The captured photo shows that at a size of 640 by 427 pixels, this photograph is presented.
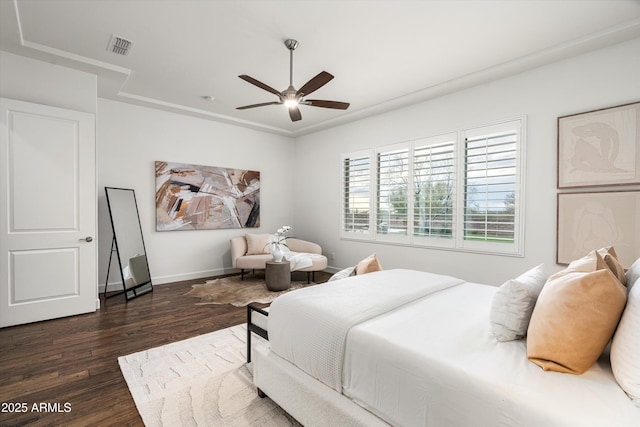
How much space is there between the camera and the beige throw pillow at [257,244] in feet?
18.6

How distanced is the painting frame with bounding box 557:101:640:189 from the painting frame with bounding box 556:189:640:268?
14 cm

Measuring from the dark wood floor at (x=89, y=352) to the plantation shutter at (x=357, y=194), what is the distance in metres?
2.62

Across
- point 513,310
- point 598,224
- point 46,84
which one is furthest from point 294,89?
point 598,224

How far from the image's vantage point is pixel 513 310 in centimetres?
146

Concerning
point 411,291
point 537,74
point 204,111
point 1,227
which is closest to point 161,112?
point 204,111

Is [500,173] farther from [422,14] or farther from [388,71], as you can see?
[422,14]

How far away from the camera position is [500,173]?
3816 millimetres

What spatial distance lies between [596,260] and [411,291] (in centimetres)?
104

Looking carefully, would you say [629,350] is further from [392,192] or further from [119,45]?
[119,45]

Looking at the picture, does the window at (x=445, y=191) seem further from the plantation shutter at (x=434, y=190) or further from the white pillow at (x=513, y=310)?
the white pillow at (x=513, y=310)

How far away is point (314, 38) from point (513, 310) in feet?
9.62

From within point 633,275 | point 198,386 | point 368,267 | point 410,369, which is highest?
point 633,275

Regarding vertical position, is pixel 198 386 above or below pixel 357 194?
below

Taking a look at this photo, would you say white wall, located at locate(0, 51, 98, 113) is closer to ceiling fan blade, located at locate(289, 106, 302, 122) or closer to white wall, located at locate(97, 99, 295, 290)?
white wall, located at locate(97, 99, 295, 290)
